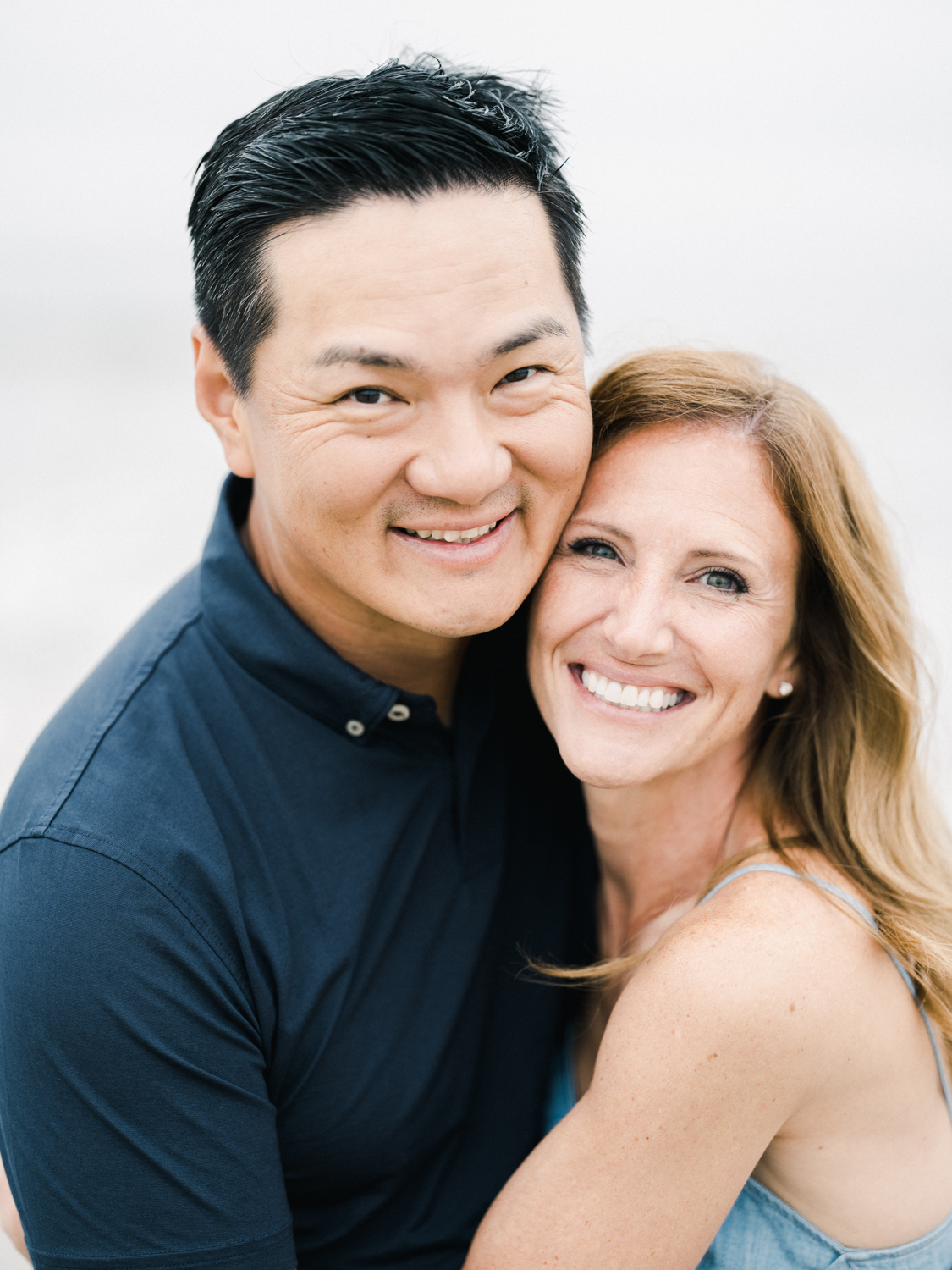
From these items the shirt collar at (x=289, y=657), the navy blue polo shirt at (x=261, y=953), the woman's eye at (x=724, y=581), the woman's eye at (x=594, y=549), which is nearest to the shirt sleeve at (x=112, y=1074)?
the navy blue polo shirt at (x=261, y=953)

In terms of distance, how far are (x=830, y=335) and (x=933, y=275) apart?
158 cm

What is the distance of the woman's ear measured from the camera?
2.35m

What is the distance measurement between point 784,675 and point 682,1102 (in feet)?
2.98

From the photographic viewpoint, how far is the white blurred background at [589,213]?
6.83 meters

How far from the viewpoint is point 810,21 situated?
10828mm

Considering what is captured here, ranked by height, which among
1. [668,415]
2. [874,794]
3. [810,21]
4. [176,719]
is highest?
[810,21]

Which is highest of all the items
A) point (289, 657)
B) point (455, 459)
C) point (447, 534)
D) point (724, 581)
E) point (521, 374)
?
point (521, 374)

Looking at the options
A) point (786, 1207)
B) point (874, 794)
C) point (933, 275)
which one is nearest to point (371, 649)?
point (874, 794)

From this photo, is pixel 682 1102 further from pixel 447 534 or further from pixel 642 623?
pixel 447 534

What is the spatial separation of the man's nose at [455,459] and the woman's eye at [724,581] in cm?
50

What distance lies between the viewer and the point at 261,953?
1972 mm

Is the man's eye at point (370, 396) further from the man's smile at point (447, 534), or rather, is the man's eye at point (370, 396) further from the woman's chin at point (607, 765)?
the woman's chin at point (607, 765)

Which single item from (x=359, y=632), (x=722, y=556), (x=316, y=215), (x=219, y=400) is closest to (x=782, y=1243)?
(x=722, y=556)

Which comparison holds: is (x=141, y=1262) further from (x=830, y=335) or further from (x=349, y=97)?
(x=830, y=335)
